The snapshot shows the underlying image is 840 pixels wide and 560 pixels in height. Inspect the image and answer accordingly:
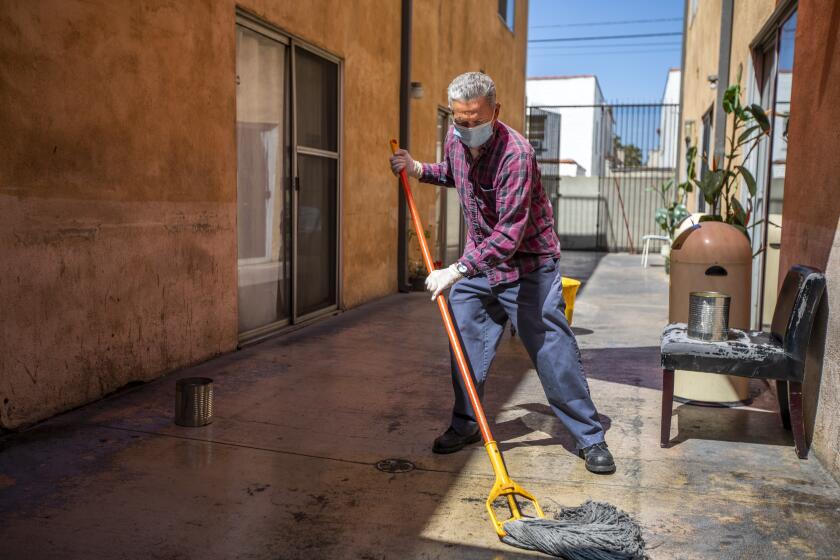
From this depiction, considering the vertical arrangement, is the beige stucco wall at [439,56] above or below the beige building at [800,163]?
above

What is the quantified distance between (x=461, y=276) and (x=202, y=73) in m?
3.02

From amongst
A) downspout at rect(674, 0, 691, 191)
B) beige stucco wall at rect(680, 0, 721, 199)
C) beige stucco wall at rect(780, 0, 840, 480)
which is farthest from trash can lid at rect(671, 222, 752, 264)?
downspout at rect(674, 0, 691, 191)

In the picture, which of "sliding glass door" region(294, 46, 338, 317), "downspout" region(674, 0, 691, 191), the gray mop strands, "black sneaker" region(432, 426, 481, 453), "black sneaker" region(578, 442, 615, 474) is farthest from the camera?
"downspout" region(674, 0, 691, 191)

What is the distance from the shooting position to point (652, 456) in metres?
3.81

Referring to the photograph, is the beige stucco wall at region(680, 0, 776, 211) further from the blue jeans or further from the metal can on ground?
the metal can on ground

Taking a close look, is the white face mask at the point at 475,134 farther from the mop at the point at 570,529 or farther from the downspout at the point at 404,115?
the downspout at the point at 404,115

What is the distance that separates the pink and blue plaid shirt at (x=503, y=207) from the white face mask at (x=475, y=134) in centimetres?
5

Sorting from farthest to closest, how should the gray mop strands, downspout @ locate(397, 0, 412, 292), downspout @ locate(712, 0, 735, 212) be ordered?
downspout @ locate(397, 0, 412, 292)
downspout @ locate(712, 0, 735, 212)
the gray mop strands

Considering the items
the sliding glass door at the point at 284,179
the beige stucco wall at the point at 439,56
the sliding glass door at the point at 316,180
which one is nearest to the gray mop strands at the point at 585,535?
the sliding glass door at the point at 284,179

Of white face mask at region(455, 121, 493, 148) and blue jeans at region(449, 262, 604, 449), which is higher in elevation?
white face mask at region(455, 121, 493, 148)

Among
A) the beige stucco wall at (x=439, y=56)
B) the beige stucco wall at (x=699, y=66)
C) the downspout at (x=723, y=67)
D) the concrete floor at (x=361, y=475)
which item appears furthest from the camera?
the beige stucco wall at (x=699, y=66)

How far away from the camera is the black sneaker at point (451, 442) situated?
149 inches

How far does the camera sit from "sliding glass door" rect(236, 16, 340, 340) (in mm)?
6102

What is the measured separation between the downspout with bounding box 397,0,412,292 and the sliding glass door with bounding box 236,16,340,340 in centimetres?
179
